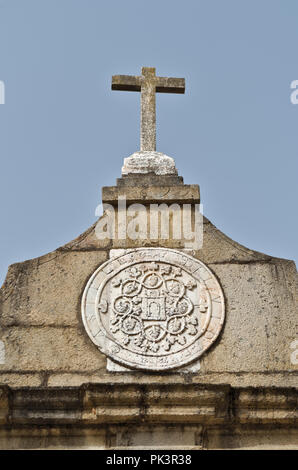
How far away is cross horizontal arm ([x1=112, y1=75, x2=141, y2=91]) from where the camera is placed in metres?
7.39

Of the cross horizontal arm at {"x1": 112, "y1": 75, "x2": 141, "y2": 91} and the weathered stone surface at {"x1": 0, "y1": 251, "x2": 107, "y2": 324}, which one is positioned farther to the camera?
the cross horizontal arm at {"x1": 112, "y1": 75, "x2": 141, "y2": 91}

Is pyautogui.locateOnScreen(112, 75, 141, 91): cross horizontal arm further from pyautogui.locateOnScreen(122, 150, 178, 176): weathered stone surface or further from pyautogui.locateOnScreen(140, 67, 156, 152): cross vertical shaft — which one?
pyautogui.locateOnScreen(122, 150, 178, 176): weathered stone surface

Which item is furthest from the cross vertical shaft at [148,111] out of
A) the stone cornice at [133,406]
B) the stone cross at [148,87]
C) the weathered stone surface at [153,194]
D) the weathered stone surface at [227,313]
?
the stone cornice at [133,406]

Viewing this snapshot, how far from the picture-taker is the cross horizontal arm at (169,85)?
7.43 meters

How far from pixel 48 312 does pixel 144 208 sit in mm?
1127

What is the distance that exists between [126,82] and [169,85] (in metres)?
0.37

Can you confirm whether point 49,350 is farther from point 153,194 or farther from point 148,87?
point 148,87

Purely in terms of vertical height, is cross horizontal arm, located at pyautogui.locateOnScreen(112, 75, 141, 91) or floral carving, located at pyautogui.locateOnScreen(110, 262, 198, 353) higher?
cross horizontal arm, located at pyautogui.locateOnScreen(112, 75, 141, 91)

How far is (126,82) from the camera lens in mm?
7402

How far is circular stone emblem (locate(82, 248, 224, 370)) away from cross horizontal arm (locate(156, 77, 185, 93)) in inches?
67.3

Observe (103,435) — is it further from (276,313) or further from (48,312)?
(276,313)

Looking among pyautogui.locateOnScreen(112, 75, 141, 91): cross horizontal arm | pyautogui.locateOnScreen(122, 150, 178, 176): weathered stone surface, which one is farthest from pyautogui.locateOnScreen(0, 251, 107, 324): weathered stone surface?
pyautogui.locateOnScreen(112, 75, 141, 91): cross horizontal arm

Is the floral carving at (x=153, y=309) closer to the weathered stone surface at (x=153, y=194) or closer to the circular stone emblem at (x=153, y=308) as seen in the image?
the circular stone emblem at (x=153, y=308)

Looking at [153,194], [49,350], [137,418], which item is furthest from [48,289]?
[137,418]
